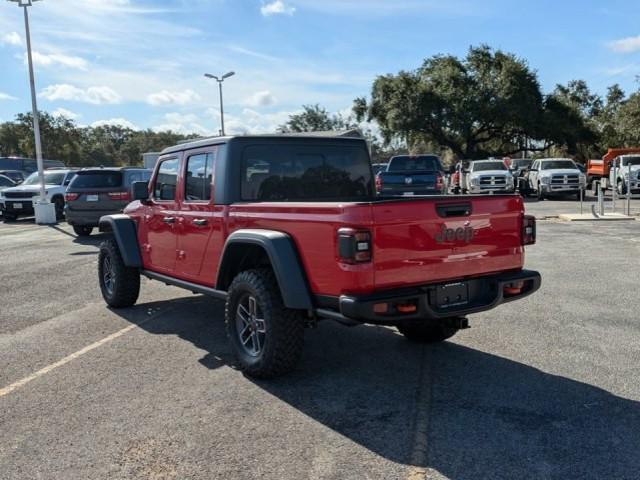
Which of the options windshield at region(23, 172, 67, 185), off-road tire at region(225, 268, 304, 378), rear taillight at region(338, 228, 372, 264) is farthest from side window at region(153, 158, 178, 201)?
windshield at region(23, 172, 67, 185)

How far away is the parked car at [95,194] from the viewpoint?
14664 mm

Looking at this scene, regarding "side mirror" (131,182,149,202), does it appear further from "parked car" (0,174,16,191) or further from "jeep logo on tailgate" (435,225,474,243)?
"parked car" (0,174,16,191)

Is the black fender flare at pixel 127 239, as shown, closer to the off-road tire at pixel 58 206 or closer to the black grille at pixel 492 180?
the off-road tire at pixel 58 206

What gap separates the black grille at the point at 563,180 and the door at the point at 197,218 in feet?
74.2

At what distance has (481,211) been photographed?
173 inches

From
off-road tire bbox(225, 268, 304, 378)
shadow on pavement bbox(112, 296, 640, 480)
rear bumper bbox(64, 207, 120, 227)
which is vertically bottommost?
shadow on pavement bbox(112, 296, 640, 480)

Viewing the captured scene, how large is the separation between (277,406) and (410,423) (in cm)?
93

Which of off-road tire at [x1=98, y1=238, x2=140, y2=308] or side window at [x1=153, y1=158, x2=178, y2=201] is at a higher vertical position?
side window at [x1=153, y1=158, x2=178, y2=201]

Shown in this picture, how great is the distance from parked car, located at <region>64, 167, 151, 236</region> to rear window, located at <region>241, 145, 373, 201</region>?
10014 mm

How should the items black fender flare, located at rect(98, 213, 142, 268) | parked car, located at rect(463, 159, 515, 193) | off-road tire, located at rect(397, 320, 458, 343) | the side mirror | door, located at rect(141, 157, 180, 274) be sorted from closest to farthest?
off-road tire, located at rect(397, 320, 458, 343) → door, located at rect(141, 157, 180, 274) → the side mirror → black fender flare, located at rect(98, 213, 142, 268) → parked car, located at rect(463, 159, 515, 193)

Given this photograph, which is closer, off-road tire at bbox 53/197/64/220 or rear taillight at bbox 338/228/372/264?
rear taillight at bbox 338/228/372/264

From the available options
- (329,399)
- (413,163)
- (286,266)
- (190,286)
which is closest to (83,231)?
(413,163)

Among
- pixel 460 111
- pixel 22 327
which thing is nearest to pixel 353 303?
pixel 22 327

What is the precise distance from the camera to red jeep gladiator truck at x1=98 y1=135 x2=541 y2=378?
12.9 feet
